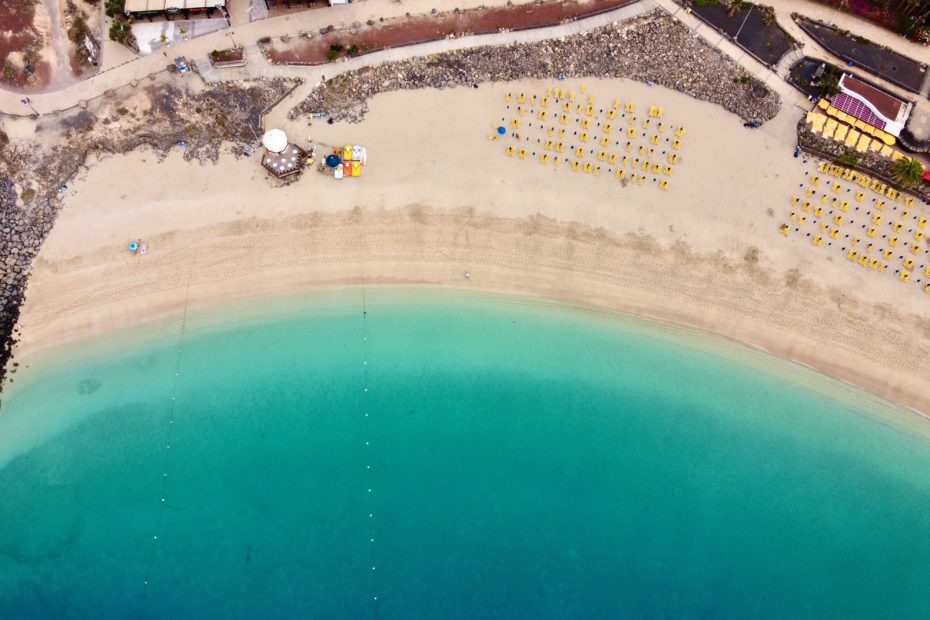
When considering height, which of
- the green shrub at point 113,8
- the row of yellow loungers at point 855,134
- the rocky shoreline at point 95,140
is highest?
the row of yellow loungers at point 855,134

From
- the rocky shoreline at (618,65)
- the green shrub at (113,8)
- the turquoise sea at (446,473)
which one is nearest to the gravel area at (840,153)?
the rocky shoreline at (618,65)

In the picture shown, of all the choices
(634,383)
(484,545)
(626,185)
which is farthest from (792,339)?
(484,545)

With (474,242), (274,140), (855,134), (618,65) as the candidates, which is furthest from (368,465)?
(855,134)

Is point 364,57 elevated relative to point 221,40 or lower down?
elevated

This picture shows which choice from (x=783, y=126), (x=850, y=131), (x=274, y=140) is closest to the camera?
(x=274, y=140)

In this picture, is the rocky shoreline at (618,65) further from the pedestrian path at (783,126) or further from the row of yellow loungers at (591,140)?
the row of yellow loungers at (591,140)

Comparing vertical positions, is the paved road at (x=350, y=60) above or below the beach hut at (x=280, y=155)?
above

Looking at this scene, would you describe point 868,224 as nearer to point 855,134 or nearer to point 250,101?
point 855,134
